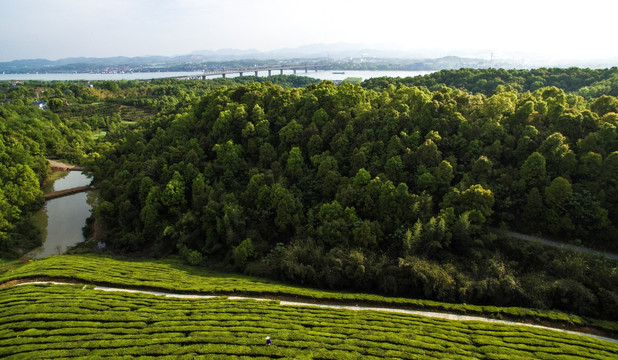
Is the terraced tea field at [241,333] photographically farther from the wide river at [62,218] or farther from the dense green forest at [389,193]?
the wide river at [62,218]

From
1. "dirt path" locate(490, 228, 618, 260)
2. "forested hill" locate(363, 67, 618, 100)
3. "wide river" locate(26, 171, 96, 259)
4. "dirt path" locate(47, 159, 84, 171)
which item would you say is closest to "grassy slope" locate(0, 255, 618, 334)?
"dirt path" locate(490, 228, 618, 260)

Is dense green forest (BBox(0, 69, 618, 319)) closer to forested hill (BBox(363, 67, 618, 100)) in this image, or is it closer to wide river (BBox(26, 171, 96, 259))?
forested hill (BBox(363, 67, 618, 100))

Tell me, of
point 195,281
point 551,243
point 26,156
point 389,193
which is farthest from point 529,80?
point 26,156

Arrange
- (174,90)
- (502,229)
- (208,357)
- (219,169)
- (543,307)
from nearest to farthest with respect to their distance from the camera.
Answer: (208,357), (543,307), (502,229), (219,169), (174,90)

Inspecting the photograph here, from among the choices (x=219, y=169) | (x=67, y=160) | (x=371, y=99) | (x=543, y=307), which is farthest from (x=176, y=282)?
(x=67, y=160)

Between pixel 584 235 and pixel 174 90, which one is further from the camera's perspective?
pixel 174 90

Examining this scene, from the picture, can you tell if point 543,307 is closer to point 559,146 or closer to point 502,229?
point 502,229
